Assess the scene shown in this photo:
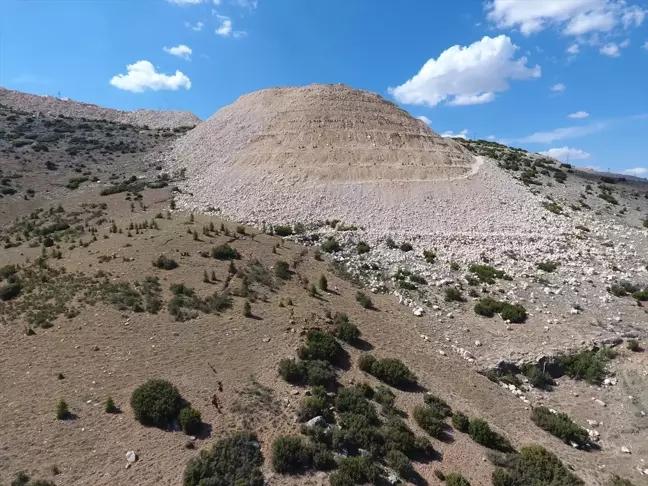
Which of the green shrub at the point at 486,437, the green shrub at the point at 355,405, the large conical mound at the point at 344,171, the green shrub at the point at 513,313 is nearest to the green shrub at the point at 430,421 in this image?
the green shrub at the point at 486,437

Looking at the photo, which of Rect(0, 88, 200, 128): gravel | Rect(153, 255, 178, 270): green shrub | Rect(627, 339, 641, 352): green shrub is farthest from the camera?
Rect(0, 88, 200, 128): gravel

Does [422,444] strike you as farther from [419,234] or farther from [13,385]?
[419,234]

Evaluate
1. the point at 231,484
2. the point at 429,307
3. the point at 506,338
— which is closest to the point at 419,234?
the point at 429,307

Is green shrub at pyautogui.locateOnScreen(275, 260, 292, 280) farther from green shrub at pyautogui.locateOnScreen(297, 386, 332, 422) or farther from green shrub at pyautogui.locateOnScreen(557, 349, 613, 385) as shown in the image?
green shrub at pyautogui.locateOnScreen(557, 349, 613, 385)

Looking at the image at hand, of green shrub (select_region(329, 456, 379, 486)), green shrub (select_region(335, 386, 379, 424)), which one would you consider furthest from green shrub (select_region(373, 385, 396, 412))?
green shrub (select_region(329, 456, 379, 486))

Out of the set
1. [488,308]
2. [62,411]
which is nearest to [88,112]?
[62,411]

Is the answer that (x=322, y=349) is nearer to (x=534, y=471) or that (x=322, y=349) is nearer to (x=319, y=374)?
(x=319, y=374)
